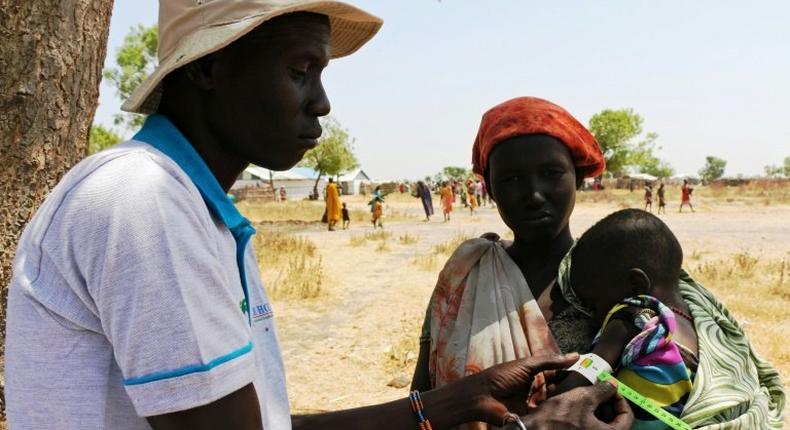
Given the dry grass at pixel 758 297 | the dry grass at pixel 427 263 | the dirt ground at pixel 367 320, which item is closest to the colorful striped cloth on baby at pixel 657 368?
the dirt ground at pixel 367 320

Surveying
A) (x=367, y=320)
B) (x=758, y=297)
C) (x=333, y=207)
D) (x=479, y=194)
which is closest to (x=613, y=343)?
(x=367, y=320)

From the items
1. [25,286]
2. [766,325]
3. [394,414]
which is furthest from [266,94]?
[766,325]

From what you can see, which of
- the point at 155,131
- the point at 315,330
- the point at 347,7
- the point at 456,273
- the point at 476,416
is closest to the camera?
the point at 155,131

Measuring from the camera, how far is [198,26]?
3.37ft

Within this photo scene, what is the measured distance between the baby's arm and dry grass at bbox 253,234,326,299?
22.8ft

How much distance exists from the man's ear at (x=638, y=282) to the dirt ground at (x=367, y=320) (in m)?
3.29

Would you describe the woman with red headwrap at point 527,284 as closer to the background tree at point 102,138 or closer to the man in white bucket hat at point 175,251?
the man in white bucket hat at point 175,251

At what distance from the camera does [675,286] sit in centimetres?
173

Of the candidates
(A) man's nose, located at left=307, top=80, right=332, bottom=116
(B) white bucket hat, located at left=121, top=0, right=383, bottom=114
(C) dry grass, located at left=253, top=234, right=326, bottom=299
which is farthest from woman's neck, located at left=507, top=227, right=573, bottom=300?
(C) dry grass, located at left=253, top=234, right=326, bottom=299

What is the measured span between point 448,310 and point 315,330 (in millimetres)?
5154

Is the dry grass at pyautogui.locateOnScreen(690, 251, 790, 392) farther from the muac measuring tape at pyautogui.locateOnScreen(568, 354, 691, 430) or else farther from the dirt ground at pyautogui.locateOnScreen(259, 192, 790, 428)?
the muac measuring tape at pyautogui.locateOnScreen(568, 354, 691, 430)

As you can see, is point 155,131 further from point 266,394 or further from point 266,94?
point 266,394

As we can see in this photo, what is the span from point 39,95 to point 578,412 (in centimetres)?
236

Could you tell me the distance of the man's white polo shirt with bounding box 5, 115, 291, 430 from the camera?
789 millimetres
